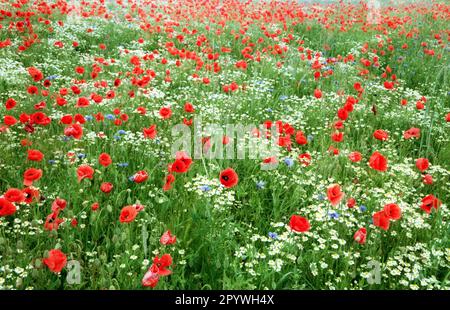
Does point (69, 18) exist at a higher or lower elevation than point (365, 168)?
higher

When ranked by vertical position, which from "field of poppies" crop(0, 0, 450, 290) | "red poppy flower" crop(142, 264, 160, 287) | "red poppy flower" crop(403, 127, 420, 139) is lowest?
"field of poppies" crop(0, 0, 450, 290)

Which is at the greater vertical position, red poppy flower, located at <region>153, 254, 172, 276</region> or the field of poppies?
red poppy flower, located at <region>153, 254, 172, 276</region>

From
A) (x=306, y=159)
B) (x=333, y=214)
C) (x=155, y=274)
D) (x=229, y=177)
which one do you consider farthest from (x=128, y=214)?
(x=306, y=159)

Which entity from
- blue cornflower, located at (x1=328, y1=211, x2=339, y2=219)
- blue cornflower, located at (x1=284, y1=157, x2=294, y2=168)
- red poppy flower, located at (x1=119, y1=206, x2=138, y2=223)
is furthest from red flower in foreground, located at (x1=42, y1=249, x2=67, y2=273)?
blue cornflower, located at (x1=284, y1=157, x2=294, y2=168)

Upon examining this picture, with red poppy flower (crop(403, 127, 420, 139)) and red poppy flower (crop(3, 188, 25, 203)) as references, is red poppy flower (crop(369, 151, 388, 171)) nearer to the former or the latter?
red poppy flower (crop(403, 127, 420, 139))

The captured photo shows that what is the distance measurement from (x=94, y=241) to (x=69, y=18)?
784 centimetres

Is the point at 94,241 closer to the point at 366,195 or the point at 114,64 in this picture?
the point at 366,195

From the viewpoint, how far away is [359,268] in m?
2.51

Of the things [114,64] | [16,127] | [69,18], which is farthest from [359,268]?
[69,18]

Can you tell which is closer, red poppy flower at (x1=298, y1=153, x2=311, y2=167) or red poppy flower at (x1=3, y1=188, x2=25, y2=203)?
red poppy flower at (x1=3, y1=188, x2=25, y2=203)

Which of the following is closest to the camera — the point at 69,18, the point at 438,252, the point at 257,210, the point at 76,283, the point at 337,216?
the point at 76,283

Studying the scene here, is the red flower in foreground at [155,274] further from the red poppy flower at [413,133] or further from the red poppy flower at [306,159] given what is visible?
the red poppy flower at [413,133]

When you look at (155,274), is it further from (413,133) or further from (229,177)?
(413,133)

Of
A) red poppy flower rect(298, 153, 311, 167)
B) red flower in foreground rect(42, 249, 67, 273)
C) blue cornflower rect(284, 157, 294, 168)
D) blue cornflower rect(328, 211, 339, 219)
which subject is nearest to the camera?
red flower in foreground rect(42, 249, 67, 273)
